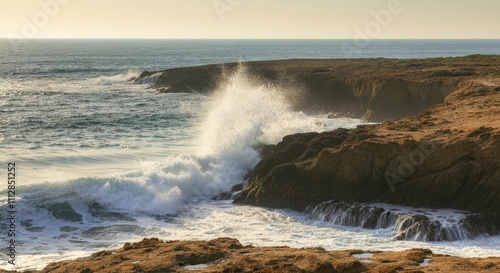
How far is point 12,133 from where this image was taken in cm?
3875

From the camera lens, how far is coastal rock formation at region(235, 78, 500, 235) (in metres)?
20.7

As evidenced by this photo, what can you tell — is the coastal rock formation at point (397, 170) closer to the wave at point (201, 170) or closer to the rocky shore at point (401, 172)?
the rocky shore at point (401, 172)

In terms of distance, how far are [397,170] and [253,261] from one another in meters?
9.85

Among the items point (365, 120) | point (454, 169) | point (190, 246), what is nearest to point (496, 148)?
point (454, 169)

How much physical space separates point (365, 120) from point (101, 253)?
3046 centimetres

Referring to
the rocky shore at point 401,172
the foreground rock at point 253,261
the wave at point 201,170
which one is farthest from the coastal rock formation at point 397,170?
the foreground rock at point 253,261

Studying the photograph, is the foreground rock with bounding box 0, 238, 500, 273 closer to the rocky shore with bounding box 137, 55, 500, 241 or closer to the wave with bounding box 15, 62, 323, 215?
the rocky shore with bounding box 137, 55, 500, 241

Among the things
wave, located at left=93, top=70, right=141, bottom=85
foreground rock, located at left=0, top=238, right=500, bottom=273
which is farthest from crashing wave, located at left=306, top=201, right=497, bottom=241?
wave, located at left=93, top=70, right=141, bottom=85

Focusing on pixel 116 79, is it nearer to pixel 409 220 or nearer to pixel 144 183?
pixel 144 183

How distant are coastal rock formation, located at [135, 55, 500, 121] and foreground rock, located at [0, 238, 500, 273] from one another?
2870 centimetres

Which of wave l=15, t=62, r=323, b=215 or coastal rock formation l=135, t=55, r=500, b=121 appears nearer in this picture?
wave l=15, t=62, r=323, b=215

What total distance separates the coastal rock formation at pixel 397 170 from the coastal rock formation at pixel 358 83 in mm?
16988

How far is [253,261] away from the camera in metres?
13.4

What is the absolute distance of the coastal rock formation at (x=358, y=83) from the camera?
140 ft
